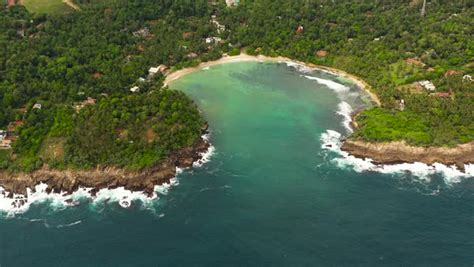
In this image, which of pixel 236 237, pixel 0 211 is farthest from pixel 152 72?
pixel 236 237

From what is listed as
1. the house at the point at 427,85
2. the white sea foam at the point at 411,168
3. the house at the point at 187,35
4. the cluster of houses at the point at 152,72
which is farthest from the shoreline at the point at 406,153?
the house at the point at 187,35

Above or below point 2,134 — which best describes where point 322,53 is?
above

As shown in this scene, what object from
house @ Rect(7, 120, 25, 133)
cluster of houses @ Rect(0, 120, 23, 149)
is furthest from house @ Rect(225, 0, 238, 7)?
cluster of houses @ Rect(0, 120, 23, 149)

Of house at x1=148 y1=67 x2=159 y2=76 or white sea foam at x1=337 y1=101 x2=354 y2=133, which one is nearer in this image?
white sea foam at x1=337 y1=101 x2=354 y2=133

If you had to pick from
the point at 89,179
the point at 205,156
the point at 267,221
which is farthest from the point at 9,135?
the point at 267,221

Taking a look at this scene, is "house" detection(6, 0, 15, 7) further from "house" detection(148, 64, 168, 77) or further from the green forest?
"house" detection(148, 64, 168, 77)

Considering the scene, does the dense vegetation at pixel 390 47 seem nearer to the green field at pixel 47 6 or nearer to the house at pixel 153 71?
the house at pixel 153 71

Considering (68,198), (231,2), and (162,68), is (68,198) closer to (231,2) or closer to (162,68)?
(162,68)
